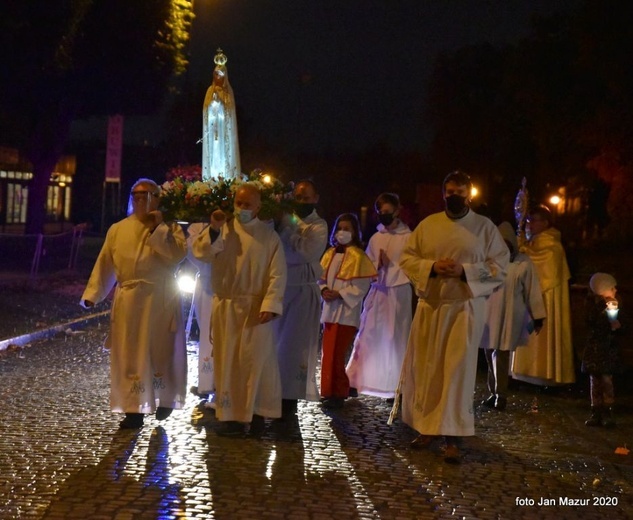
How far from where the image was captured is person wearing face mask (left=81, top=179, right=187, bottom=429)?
7.97 metres

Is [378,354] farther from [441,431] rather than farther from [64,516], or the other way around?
[64,516]

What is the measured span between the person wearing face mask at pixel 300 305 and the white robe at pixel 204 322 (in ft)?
2.16

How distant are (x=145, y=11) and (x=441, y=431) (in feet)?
66.8

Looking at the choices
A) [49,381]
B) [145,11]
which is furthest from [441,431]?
[145,11]

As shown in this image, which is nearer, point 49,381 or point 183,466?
point 183,466

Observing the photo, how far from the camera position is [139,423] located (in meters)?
8.02

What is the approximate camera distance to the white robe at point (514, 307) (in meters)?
9.63

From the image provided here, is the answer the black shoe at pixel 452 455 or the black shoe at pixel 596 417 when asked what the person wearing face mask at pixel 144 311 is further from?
the black shoe at pixel 596 417

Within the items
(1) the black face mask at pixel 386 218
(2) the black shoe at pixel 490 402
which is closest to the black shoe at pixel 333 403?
A: (2) the black shoe at pixel 490 402

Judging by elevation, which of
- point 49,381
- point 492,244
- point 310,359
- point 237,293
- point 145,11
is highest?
point 145,11

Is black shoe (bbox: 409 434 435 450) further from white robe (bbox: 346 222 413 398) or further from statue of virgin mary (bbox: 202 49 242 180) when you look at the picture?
statue of virgin mary (bbox: 202 49 242 180)

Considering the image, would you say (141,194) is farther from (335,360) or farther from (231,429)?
(335,360)

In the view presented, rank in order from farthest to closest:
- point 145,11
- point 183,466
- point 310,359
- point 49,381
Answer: point 145,11 → point 49,381 → point 310,359 → point 183,466

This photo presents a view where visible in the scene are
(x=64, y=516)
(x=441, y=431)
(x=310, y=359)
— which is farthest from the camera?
(x=310, y=359)
